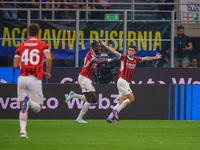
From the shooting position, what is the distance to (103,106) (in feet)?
52.4

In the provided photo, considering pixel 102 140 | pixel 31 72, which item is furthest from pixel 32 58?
pixel 102 140

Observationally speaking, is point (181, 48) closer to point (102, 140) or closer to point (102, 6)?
point (102, 6)

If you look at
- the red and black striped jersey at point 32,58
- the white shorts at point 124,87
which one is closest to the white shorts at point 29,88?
the red and black striped jersey at point 32,58

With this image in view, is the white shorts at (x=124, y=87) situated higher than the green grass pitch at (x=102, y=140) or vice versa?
the white shorts at (x=124, y=87)

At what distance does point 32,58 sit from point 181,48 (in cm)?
922

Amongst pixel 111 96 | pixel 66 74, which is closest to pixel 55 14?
pixel 66 74

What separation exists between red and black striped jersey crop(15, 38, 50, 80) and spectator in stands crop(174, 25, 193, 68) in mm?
8935

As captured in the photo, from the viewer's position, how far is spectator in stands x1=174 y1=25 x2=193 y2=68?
672 inches

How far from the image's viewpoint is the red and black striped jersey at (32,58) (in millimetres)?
8781

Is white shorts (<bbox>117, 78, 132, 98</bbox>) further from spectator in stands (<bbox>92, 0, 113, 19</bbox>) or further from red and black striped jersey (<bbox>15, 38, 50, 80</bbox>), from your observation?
red and black striped jersey (<bbox>15, 38, 50, 80</bbox>)

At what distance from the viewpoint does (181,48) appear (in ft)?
56.2

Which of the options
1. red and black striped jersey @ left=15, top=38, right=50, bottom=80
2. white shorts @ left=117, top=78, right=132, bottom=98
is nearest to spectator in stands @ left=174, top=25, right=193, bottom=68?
white shorts @ left=117, top=78, right=132, bottom=98

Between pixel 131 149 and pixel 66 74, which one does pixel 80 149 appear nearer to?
pixel 131 149

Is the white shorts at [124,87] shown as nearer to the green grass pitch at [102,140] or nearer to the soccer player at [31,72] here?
the green grass pitch at [102,140]
